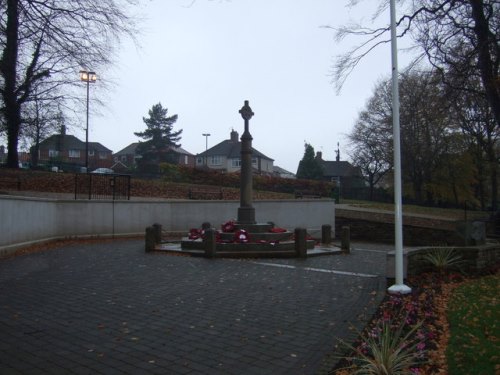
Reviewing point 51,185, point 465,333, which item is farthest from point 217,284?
point 51,185

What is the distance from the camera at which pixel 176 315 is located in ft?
21.8

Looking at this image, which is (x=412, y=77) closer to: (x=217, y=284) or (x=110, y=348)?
(x=217, y=284)

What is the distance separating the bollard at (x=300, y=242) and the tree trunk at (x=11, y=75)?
31.0 ft

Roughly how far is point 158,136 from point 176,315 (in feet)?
213

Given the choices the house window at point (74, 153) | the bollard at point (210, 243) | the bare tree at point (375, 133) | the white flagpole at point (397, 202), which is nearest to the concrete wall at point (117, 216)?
the bollard at point (210, 243)

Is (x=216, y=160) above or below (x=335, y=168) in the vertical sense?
above

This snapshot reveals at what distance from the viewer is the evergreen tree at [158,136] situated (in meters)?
68.5

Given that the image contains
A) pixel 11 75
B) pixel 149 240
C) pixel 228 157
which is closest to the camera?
pixel 149 240

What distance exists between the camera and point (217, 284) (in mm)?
9055

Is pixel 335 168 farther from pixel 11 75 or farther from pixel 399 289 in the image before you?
pixel 399 289

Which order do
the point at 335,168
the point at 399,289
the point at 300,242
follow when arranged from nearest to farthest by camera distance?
the point at 399,289 → the point at 300,242 → the point at 335,168

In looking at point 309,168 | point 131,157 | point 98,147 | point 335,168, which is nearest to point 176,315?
point 309,168

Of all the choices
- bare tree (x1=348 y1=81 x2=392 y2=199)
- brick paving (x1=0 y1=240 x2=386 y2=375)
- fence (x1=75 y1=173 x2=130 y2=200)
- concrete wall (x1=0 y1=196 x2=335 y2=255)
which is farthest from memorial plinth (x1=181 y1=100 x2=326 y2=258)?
bare tree (x1=348 y1=81 x2=392 y2=199)

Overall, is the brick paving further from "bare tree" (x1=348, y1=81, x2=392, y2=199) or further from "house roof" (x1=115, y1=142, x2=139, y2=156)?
"house roof" (x1=115, y1=142, x2=139, y2=156)
